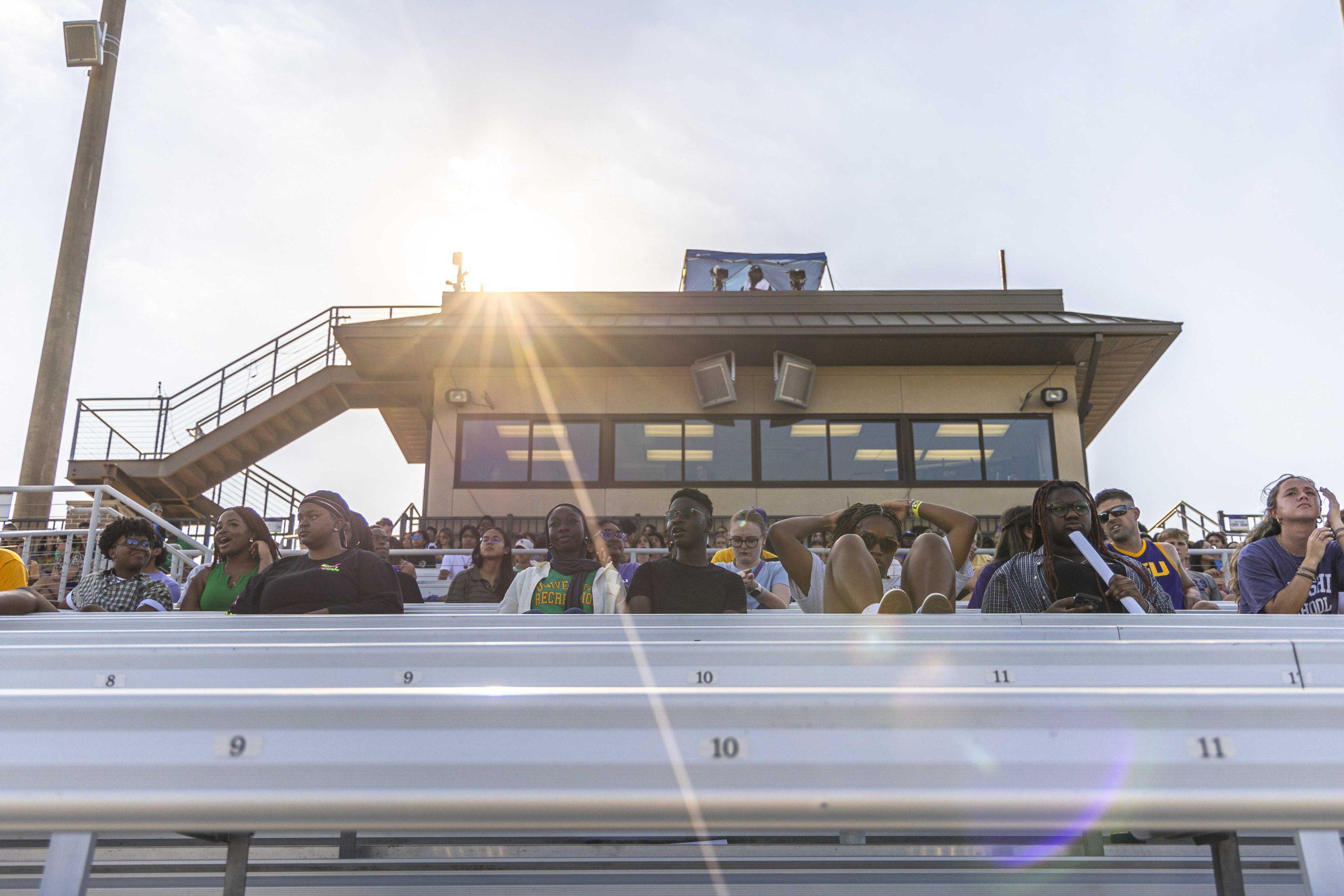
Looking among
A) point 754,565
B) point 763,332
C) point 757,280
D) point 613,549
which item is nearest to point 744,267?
point 757,280

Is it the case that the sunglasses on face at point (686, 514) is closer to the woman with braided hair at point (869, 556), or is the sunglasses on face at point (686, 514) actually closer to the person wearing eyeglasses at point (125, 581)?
the woman with braided hair at point (869, 556)

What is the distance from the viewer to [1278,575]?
16.1 feet

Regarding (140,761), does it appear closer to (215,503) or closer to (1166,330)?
(1166,330)

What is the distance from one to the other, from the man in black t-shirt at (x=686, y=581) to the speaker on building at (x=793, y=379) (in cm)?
1099

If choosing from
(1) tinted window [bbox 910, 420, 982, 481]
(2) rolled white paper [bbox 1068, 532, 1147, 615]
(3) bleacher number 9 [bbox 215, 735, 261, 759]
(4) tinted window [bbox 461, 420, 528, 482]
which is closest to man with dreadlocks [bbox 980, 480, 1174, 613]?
(2) rolled white paper [bbox 1068, 532, 1147, 615]

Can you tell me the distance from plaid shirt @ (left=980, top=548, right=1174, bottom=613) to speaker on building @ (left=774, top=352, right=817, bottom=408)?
11.4 meters

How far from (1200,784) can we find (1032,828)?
23 centimetres

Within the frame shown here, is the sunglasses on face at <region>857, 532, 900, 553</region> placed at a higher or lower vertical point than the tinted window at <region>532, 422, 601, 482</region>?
lower

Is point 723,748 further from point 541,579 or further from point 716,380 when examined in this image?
point 716,380

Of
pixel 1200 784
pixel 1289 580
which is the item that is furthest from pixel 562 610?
pixel 1200 784

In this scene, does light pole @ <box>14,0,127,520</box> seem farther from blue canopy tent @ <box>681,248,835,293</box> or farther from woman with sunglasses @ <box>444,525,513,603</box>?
blue canopy tent @ <box>681,248,835,293</box>

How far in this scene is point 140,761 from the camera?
4.31ft

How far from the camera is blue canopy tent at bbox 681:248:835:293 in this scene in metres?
18.6

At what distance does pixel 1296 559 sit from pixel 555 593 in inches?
152
